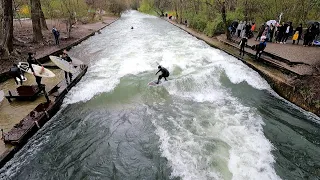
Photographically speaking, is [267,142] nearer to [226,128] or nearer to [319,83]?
[226,128]

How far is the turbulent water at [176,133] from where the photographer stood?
7.64 metres

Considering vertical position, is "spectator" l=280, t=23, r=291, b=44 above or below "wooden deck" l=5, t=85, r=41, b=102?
above

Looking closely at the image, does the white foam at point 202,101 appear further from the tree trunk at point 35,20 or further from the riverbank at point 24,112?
the tree trunk at point 35,20

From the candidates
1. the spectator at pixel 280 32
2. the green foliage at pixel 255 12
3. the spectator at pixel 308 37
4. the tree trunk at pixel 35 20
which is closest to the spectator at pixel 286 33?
the spectator at pixel 280 32

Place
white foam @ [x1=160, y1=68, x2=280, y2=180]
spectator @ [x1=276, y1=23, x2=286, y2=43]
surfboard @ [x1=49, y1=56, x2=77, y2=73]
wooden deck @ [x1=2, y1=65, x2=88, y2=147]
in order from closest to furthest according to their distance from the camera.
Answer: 1. white foam @ [x1=160, y1=68, x2=280, y2=180]
2. wooden deck @ [x1=2, y1=65, x2=88, y2=147]
3. surfboard @ [x1=49, y1=56, x2=77, y2=73]
4. spectator @ [x1=276, y1=23, x2=286, y2=43]

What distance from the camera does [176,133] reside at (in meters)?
9.41

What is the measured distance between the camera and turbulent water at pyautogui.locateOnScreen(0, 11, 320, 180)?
7.64 metres

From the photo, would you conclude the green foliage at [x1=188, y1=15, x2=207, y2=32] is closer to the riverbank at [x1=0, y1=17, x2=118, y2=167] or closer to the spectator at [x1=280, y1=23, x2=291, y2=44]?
the spectator at [x1=280, y1=23, x2=291, y2=44]

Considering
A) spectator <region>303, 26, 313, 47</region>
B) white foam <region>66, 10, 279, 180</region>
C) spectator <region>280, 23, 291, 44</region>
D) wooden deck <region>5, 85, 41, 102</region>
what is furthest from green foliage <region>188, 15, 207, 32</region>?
wooden deck <region>5, 85, 41, 102</region>

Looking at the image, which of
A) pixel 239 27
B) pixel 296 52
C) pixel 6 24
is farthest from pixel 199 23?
pixel 6 24

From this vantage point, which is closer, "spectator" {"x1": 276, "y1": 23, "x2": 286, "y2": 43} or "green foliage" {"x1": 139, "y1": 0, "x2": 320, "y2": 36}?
"spectator" {"x1": 276, "y1": 23, "x2": 286, "y2": 43}

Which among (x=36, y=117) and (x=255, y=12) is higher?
(x=255, y=12)

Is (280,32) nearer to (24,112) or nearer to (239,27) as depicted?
(239,27)

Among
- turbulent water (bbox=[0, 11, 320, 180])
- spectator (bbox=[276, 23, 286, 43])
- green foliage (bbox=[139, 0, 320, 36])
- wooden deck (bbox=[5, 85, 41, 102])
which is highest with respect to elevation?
green foliage (bbox=[139, 0, 320, 36])
